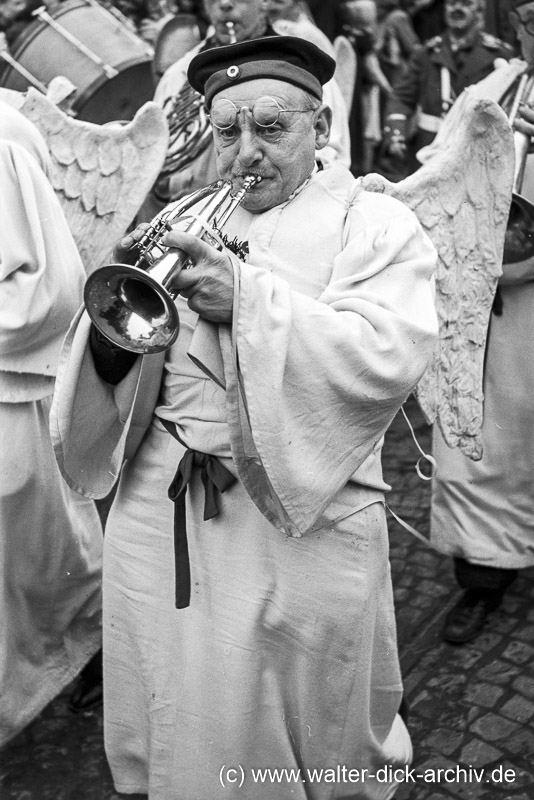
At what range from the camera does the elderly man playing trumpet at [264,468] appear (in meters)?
2.56

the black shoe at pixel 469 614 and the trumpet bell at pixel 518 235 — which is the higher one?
the trumpet bell at pixel 518 235

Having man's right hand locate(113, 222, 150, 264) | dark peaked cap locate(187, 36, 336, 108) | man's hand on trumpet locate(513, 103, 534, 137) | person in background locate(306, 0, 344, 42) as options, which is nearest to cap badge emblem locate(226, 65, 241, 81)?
dark peaked cap locate(187, 36, 336, 108)

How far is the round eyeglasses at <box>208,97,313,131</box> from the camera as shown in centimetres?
275

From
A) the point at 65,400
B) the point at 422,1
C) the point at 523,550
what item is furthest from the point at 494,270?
the point at 422,1

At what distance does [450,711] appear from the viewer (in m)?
4.05

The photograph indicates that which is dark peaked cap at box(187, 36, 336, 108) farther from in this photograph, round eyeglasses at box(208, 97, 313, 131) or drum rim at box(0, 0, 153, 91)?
drum rim at box(0, 0, 153, 91)

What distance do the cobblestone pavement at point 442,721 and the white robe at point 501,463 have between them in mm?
324

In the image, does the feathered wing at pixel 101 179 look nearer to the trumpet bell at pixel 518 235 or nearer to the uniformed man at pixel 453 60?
the trumpet bell at pixel 518 235

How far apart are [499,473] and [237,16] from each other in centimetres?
259

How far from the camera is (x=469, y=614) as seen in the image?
452 cm

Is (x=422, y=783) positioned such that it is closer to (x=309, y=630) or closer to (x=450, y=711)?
(x=450, y=711)

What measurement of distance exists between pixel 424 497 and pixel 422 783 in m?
2.25

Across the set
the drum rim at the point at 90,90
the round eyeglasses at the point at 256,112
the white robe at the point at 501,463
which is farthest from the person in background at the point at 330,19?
the round eyeglasses at the point at 256,112

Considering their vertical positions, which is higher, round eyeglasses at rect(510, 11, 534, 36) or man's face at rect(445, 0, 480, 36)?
round eyeglasses at rect(510, 11, 534, 36)
